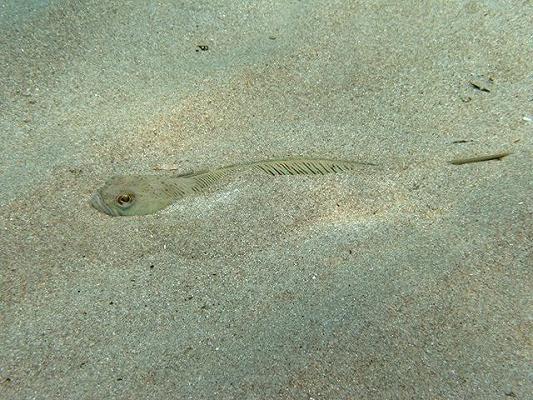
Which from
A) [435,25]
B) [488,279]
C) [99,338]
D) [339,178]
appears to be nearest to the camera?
[99,338]

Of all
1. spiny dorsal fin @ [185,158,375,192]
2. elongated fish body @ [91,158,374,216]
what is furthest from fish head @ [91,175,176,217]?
spiny dorsal fin @ [185,158,375,192]

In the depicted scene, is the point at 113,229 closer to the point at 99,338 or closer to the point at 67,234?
the point at 67,234

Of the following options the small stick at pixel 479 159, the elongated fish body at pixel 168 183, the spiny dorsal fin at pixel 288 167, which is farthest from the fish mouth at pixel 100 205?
the small stick at pixel 479 159

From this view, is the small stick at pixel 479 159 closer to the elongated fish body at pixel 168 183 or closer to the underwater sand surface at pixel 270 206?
the underwater sand surface at pixel 270 206

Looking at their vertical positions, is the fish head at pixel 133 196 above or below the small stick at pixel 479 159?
below

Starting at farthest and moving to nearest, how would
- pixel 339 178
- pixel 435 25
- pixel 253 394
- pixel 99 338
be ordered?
pixel 435 25
pixel 339 178
pixel 99 338
pixel 253 394

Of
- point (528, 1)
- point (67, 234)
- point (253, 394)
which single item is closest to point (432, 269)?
point (253, 394)

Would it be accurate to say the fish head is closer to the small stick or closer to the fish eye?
the fish eye
